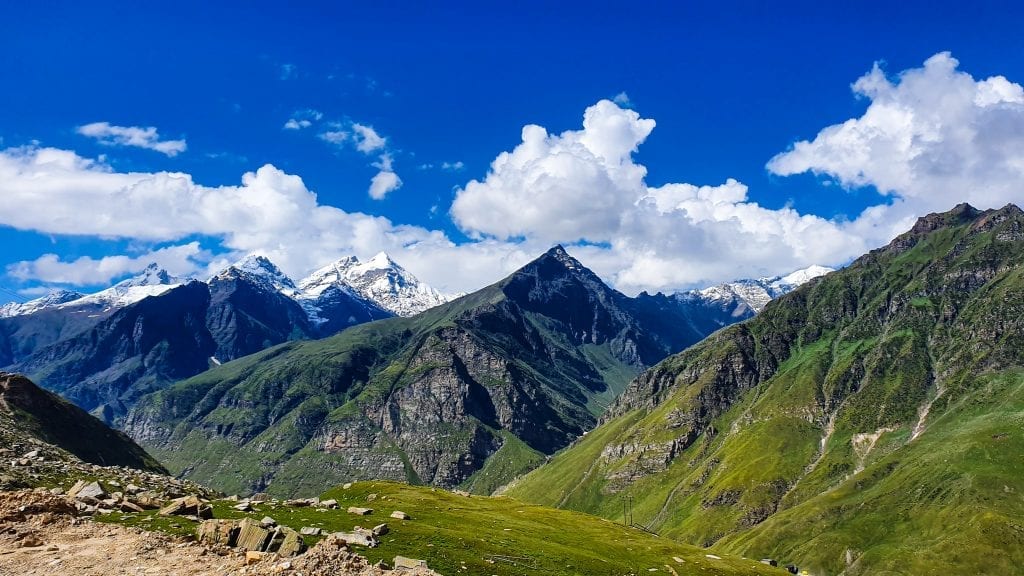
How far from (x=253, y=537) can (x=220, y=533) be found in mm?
3579

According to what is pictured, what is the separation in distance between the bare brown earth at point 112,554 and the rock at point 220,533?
0.96m

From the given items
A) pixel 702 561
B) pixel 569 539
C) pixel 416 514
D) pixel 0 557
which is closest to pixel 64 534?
pixel 0 557

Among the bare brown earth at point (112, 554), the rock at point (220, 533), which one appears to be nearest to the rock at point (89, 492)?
the bare brown earth at point (112, 554)

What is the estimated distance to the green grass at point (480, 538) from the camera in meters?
59.4

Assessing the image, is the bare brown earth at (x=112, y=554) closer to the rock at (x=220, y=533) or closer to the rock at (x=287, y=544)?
the rock at (x=220, y=533)

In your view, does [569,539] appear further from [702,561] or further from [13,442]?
[13,442]

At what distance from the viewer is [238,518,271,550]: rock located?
41.9 meters

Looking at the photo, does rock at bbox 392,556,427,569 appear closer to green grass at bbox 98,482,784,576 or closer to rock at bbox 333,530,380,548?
green grass at bbox 98,482,784,576

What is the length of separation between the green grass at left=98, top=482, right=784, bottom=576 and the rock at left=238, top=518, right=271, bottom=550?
894 centimetres

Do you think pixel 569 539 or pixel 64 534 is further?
pixel 569 539

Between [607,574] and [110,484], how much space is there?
55052 mm

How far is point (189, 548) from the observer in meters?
42.2

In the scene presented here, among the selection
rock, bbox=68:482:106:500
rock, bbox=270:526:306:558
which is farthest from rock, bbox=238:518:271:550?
rock, bbox=68:482:106:500

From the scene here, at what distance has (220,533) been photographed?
146 ft
